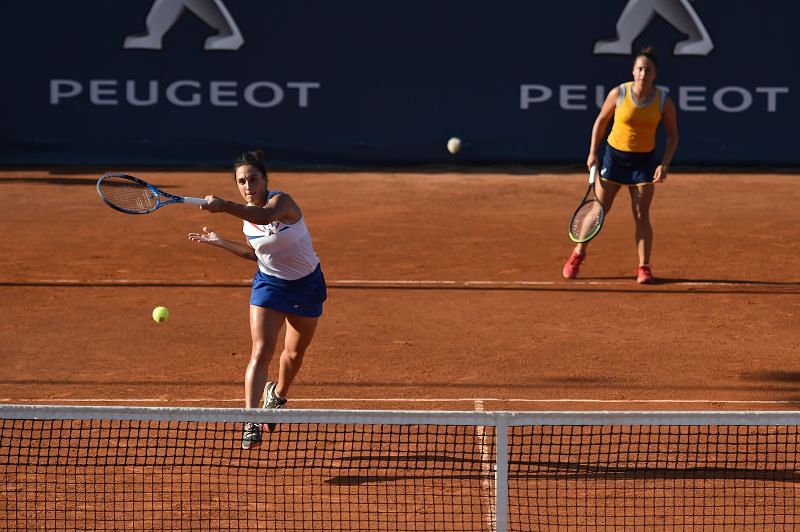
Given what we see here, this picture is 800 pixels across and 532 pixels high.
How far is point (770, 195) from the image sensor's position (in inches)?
624

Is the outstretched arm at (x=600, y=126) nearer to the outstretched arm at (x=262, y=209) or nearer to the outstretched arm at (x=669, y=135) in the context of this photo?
the outstretched arm at (x=669, y=135)

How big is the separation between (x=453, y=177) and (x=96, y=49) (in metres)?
5.32

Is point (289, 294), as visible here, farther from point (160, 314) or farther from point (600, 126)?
point (600, 126)

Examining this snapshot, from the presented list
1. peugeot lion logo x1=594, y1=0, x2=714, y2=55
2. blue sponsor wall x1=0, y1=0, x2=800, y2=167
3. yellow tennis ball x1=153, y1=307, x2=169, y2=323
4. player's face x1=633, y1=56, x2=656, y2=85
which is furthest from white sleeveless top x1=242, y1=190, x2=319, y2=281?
peugeot lion logo x1=594, y1=0, x2=714, y2=55

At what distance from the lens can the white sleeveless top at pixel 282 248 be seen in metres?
6.23

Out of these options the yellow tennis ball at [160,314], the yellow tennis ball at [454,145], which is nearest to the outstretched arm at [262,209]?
the yellow tennis ball at [160,314]

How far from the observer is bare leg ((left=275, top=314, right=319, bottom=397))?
21.1 feet

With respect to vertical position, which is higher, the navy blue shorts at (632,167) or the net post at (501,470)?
the navy blue shorts at (632,167)

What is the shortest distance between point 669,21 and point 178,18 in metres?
6.88

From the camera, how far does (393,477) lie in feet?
19.8

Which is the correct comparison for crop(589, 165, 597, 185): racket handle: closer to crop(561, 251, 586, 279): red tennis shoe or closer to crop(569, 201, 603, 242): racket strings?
crop(569, 201, 603, 242): racket strings

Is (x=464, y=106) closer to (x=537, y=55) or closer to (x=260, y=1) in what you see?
(x=537, y=55)

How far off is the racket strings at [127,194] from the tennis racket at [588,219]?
14.3 ft

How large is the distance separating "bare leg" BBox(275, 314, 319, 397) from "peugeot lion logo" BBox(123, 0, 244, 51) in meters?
11.4
